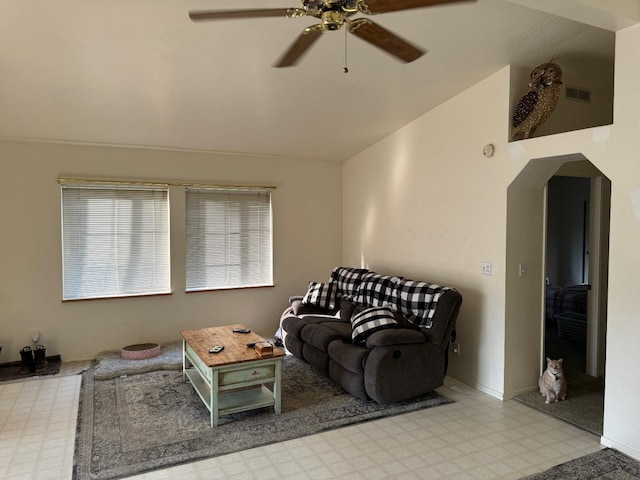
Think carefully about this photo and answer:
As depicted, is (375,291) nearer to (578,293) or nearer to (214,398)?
(214,398)

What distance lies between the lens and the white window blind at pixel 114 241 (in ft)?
15.7

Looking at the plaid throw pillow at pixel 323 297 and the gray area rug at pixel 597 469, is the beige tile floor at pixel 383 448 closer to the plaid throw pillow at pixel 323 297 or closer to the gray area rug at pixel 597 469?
the gray area rug at pixel 597 469

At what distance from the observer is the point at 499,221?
3.72m

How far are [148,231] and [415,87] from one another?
11.0ft

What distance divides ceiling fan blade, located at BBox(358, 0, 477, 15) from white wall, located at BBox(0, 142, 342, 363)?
12.4 feet

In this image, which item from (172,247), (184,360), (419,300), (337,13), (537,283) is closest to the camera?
(337,13)

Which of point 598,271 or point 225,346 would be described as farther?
point 598,271

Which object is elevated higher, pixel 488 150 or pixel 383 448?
pixel 488 150

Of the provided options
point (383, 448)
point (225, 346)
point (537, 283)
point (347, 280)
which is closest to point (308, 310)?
point (347, 280)

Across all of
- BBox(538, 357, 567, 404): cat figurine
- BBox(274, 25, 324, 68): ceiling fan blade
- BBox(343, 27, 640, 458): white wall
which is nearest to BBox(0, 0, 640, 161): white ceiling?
BBox(343, 27, 640, 458): white wall

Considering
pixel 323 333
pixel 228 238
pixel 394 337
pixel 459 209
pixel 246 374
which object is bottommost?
pixel 246 374

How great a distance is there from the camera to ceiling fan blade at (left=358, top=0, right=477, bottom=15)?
1.85m

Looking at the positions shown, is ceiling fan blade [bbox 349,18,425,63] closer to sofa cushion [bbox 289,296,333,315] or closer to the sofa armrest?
the sofa armrest

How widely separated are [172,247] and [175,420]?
2.37 metres
